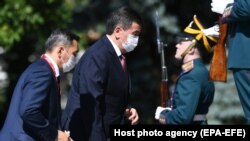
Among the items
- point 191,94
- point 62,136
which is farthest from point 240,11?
point 62,136

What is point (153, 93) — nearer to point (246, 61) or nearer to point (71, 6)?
point (71, 6)

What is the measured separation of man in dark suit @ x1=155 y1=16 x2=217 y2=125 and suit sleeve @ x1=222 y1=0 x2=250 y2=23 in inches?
43.3

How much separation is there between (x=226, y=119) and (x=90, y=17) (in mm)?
3150

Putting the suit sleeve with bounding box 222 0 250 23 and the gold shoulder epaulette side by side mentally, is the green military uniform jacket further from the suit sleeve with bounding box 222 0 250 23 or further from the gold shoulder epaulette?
the suit sleeve with bounding box 222 0 250 23

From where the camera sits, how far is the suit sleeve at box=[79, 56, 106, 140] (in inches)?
280

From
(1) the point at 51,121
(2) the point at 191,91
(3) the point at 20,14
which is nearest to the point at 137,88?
(3) the point at 20,14

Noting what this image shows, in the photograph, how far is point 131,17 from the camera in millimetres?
7438

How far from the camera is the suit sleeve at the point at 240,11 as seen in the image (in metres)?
6.87

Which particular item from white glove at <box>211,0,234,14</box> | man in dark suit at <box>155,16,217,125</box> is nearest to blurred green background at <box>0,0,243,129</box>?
man in dark suit at <box>155,16,217,125</box>

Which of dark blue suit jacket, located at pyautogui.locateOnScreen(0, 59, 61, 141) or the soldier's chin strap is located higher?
the soldier's chin strap

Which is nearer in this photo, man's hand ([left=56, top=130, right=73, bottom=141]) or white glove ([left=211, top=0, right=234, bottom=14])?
man's hand ([left=56, top=130, right=73, bottom=141])

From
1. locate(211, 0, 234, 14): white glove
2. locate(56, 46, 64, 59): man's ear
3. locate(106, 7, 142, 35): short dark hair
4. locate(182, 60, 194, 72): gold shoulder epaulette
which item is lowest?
locate(182, 60, 194, 72): gold shoulder epaulette

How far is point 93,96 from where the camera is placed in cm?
710

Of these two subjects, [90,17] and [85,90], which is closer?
[85,90]
